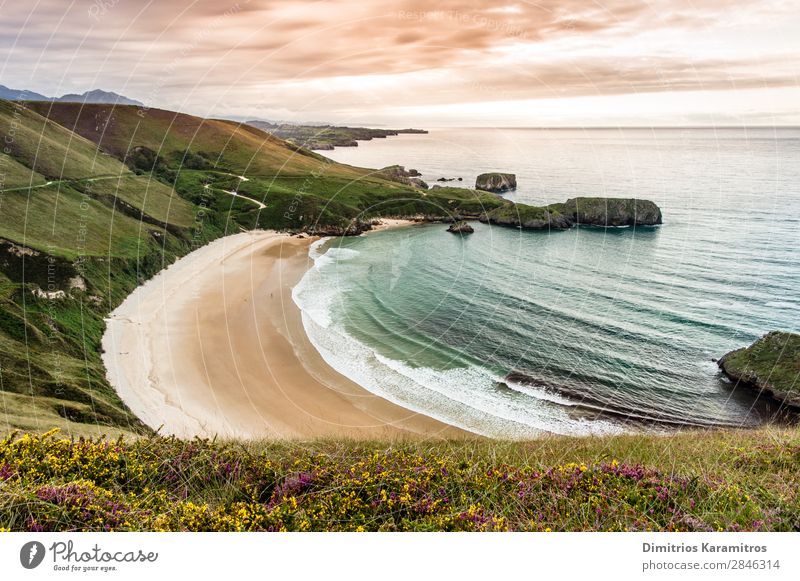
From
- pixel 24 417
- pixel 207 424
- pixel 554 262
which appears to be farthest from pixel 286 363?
pixel 554 262

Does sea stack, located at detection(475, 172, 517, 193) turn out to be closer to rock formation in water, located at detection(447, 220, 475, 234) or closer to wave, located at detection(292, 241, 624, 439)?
rock formation in water, located at detection(447, 220, 475, 234)

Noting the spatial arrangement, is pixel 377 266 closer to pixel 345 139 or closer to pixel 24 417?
pixel 24 417

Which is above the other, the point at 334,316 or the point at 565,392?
the point at 334,316

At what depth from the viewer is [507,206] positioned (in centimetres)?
8194

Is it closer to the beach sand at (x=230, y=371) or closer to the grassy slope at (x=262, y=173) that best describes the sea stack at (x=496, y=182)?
the grassy slope at (x=262, y=173)

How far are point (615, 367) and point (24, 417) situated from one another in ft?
98.8

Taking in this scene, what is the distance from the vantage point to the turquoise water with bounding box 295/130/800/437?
2877cm

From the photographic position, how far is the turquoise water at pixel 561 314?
94.4ft

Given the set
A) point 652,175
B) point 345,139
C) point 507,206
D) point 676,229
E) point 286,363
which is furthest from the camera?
point 652,175

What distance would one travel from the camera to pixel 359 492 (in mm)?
7430

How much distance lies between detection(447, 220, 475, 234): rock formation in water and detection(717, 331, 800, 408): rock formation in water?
42547 mm

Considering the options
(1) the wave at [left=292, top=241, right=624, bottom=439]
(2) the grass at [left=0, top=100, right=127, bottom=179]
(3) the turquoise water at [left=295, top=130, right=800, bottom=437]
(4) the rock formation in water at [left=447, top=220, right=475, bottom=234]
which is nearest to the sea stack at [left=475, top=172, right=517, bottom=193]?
(3) the turquoise water at [left=295, top=130, right=800, bottom=437]

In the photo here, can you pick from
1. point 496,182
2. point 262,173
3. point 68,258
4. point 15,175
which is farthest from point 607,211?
point 15,175
